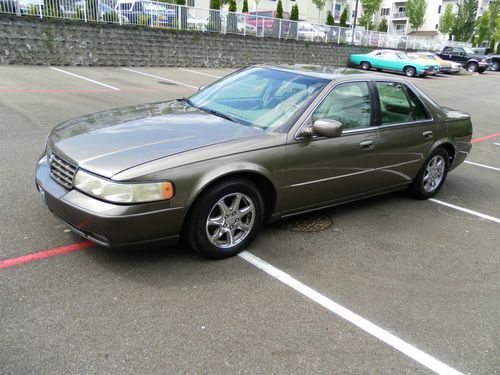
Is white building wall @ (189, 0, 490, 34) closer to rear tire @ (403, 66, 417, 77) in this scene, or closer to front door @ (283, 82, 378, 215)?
rear tire @ (403, 66, 417, 77)

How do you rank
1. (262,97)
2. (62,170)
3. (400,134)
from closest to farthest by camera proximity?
(62,170) < (262,97) < (400,134)

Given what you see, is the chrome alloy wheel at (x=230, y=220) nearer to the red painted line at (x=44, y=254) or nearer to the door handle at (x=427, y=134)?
the red painted line at (x=44, y=254)

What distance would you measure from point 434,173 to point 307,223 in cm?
212

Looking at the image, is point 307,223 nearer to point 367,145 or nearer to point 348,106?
point 367,145

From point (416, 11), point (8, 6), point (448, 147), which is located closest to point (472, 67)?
point (416, 11)

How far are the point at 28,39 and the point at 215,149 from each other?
14814 mm

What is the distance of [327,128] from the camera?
3838mm

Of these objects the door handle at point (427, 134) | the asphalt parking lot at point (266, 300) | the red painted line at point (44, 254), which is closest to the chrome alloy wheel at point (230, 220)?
the asphalt parking lot at point (266, 300)

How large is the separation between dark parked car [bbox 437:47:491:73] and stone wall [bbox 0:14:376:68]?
724 inches

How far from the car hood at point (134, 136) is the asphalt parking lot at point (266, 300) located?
2.34ft

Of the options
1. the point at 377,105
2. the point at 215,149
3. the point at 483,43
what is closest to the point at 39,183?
the point at 215,149

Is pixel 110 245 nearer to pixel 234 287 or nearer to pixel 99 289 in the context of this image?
pixel 99 289

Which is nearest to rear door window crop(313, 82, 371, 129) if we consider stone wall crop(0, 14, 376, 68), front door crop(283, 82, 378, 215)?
front door crop(283, 82, 378, 215)

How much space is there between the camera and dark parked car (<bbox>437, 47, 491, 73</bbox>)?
34731 mm
